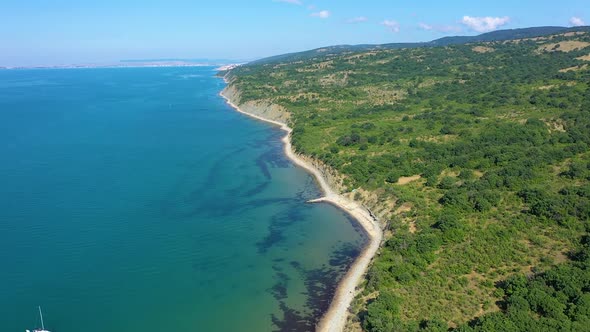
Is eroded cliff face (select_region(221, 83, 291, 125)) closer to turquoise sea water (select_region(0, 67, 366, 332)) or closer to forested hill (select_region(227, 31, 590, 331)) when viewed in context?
forested hill (select_region(227, 31, 590, 331))

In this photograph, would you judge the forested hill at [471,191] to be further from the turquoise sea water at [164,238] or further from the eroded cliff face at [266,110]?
the turquoise sea water at [164,238]

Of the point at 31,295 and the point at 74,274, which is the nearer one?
the point at 31,295

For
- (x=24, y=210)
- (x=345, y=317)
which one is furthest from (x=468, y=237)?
(x=24, y=210)

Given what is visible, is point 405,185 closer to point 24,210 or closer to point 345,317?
point 345,317

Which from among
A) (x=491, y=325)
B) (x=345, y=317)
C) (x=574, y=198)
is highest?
(x=574, y=198)

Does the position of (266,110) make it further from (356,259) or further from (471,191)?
(356,259)

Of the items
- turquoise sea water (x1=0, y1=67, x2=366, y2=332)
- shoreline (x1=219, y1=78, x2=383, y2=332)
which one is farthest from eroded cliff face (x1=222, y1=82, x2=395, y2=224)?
turquoise sea water (x1=0, y1=67, x2=366, y2=332)
